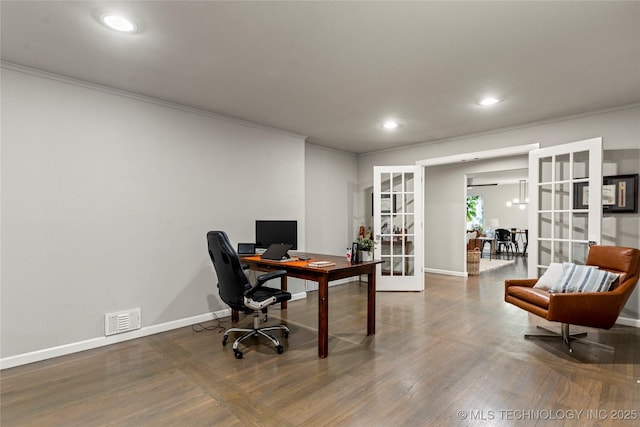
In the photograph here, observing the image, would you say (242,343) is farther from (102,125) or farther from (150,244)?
(102,125)

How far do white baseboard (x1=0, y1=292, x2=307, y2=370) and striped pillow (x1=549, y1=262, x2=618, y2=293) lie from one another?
3664mm

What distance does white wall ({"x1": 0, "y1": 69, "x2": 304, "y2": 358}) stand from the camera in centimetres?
273

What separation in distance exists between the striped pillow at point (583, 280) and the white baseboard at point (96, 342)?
3.66m

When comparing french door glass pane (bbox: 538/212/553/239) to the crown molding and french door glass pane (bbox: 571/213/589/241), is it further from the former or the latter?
the crown molding

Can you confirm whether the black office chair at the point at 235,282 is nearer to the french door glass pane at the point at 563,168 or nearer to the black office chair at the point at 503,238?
the french door glass pane at the point at 563,168

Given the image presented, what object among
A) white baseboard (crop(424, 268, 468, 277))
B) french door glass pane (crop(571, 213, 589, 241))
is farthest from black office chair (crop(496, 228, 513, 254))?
french door glass pane (crop(571, 213, 589, 241))

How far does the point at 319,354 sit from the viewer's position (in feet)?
9.29

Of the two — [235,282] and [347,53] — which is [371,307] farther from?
[347,53]

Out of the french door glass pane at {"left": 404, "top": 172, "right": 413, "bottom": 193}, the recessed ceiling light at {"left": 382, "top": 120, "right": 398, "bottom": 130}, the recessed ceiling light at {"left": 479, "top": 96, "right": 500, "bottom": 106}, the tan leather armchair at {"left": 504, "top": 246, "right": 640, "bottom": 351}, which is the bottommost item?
the tan leather armchair at {"left": 504, "top": 246, "right": 640, "bottom": 351}

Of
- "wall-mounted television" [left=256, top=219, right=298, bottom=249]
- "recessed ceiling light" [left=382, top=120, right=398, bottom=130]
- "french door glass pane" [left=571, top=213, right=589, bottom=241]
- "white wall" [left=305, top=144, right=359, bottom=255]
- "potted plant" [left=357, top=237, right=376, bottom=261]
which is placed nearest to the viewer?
"potted plant" [left=357, top=237, right=376, bottom=261]

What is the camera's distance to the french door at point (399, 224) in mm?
5379

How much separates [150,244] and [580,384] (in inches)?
154

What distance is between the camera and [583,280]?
9.96 ft

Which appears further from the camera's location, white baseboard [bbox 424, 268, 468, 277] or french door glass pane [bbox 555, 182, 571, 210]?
white baseboard [bbox 424, 268, 468, 277]
